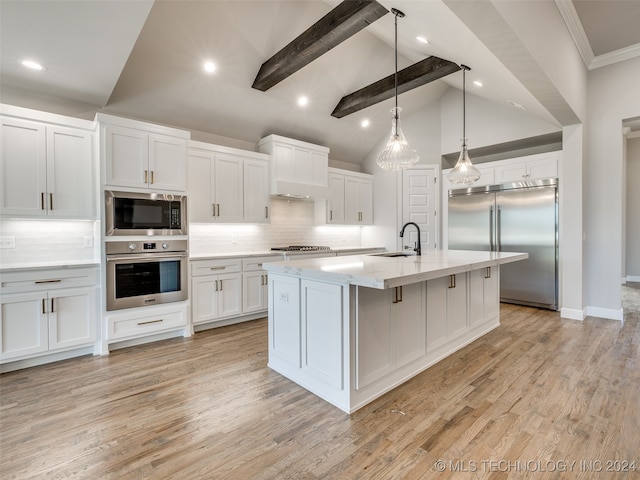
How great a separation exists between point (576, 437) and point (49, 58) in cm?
442

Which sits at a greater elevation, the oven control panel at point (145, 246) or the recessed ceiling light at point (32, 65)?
the recessed ceiling light at point (32, 65)

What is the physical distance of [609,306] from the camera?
420 centimetres

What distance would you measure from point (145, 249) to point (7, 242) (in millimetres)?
1168

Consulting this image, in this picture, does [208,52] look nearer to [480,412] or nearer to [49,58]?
[49,58]

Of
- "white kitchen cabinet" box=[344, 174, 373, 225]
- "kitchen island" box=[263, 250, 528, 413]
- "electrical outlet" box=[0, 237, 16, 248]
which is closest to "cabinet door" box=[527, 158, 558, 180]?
"kitchen island" box=[263, 250, 528, 413]

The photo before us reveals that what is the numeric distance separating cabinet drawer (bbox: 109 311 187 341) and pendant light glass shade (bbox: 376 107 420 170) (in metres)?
2.70

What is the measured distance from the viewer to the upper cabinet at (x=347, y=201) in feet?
18.0

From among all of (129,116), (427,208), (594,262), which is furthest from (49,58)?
(594,262)

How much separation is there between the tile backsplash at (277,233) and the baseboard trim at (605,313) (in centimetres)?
375

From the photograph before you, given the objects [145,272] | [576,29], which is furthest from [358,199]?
[145,272]

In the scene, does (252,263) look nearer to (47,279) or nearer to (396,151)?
(47,279)

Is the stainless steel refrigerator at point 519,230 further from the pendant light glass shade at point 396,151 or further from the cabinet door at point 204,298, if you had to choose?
the cabinet door at point 204,298

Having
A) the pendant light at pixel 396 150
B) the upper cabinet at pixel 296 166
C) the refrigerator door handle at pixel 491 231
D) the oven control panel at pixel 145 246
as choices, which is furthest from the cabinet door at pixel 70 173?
the refrigerator door handle at pixel 491 231

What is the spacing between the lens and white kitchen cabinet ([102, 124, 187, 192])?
3.10 metres
